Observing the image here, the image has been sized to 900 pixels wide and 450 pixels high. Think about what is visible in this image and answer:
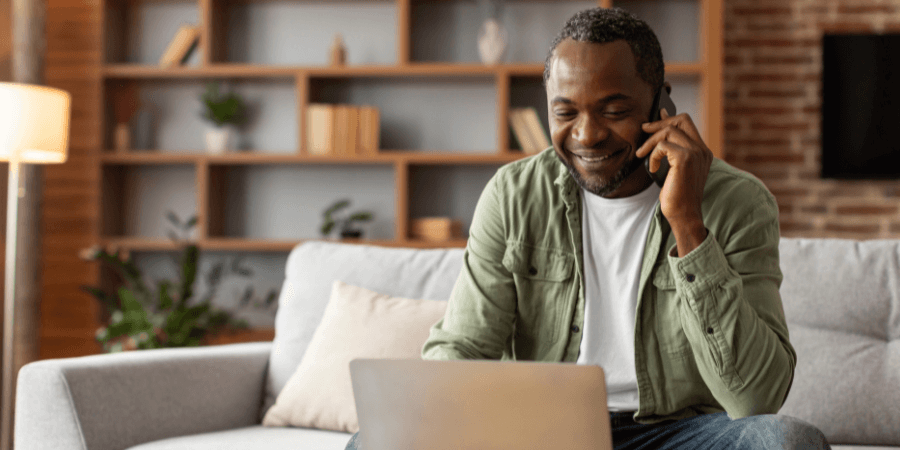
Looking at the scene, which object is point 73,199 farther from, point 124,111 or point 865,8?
point 865,8

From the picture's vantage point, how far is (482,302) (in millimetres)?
1282

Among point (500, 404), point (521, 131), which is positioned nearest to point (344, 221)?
point (521, 131)

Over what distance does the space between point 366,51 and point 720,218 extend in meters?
2.66

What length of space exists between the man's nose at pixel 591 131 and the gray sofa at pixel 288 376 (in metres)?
0.75

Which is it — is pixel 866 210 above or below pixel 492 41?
below

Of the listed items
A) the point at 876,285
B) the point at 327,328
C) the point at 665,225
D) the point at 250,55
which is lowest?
the point at 327,328

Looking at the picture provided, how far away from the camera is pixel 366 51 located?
3578mm

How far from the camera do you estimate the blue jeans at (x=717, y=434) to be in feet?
2.88

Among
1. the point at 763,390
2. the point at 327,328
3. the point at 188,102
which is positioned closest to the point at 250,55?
the point at 188,102

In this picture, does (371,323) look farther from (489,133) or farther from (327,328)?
(489,133)

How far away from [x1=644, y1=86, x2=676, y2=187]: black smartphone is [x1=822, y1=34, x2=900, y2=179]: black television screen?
8.51ft

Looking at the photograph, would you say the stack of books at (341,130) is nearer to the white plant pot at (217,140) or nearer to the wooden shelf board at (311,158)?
the wooden shelf board at (311,158)

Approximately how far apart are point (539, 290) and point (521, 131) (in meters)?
2.11

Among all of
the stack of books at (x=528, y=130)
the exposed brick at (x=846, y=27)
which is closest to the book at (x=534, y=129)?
the stack of books at (x=528, y=130)
